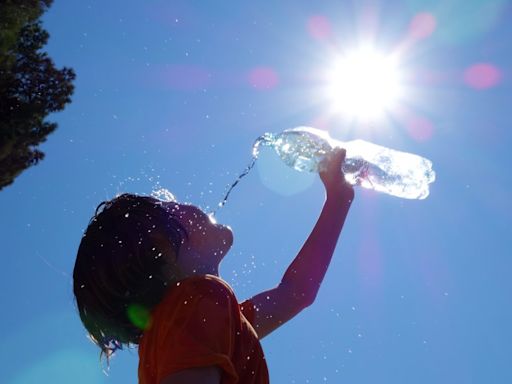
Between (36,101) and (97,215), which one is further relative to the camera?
(36,101)

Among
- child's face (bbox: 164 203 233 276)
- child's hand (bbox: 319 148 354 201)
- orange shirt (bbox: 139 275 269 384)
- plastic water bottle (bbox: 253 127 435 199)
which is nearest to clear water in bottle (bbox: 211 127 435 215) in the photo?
plastic water bottle (bbox: 253 127 435 199)

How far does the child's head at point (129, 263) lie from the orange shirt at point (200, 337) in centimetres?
16

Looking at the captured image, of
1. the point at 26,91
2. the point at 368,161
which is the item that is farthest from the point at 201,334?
the point at 26,91

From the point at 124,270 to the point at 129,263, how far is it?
0.10ft

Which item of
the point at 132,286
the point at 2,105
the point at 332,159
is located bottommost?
the point at 132,286

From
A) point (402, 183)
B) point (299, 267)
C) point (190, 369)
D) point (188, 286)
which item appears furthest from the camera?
point (402, 183)

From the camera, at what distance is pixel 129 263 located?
2.20 meters

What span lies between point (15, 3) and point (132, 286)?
9236 millimetres

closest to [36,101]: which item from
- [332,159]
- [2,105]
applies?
[2,105]

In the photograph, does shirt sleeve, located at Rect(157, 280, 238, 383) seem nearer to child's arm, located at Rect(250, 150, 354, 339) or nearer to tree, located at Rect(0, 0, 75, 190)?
child's arm, located at Rect(250, 150, 354, 339)

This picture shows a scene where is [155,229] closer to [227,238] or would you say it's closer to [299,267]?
[227,238]

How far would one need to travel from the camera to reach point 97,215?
248cm

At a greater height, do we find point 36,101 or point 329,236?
point 36,101

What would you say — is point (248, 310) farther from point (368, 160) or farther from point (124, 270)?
point (368, 160)
